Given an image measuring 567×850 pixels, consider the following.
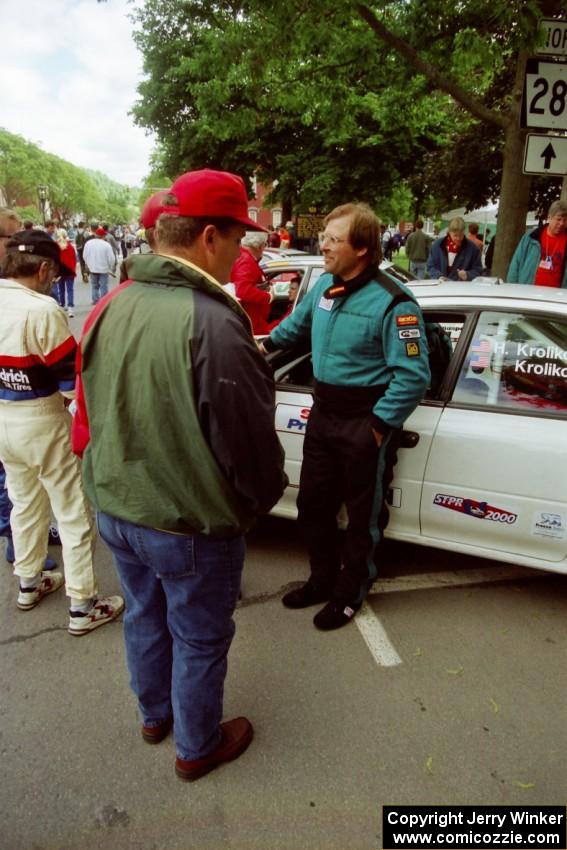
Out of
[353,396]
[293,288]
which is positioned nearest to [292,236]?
[293,288]

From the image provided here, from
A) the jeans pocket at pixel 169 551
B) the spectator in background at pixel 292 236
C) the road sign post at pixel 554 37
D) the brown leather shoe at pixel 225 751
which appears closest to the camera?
the jeans pocket at pixel 169 551

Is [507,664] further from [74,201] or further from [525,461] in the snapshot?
[74,201]

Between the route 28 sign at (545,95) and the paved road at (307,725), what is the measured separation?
14.5 ft

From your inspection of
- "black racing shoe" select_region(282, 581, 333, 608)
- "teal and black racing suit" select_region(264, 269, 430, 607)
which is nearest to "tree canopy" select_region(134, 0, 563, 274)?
"teal and black racing suit" select_region(264, 269, 430, 607)

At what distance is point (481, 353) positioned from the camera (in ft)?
9.60

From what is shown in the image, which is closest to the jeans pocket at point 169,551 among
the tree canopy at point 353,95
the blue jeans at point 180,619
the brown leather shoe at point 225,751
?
the blue jeans at point 180,619

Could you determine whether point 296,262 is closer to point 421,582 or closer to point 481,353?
point 481,353

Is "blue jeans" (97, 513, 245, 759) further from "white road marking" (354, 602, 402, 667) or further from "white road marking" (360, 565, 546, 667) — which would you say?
"white road marking" (360, 565, 546, 667)

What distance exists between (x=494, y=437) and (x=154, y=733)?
1.99 m

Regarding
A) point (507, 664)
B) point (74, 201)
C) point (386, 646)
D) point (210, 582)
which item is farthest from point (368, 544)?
point (74, 201)

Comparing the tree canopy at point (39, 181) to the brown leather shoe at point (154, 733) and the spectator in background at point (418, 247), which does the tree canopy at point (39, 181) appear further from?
the brown leather shoe at point (154, 733)

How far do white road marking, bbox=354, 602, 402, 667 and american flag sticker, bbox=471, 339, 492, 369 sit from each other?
1.42 meters

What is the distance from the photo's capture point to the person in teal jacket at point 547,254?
531 centimetres

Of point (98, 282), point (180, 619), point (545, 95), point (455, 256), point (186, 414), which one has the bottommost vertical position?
point (180, 619)
